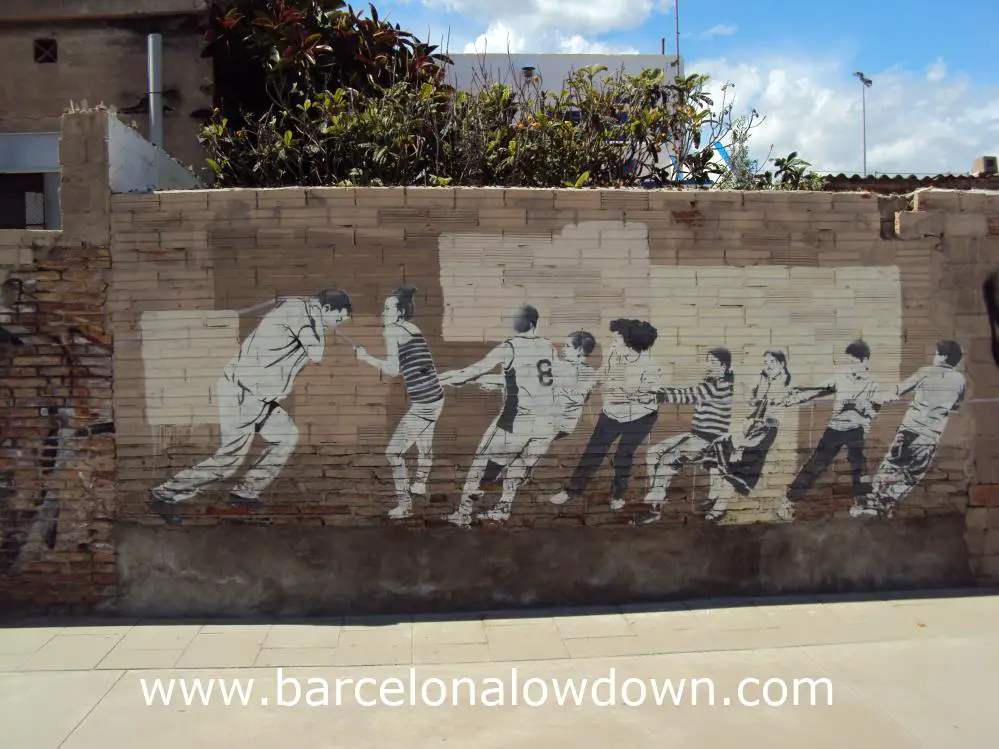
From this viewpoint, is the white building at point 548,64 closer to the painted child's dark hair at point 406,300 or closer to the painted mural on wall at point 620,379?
the painted mural on wall at point 620,379

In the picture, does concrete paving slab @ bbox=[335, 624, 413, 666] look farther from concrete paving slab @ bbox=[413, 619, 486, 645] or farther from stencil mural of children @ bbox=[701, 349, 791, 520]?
stencil mural of children @ bbox=[701, 349, 791, 520]

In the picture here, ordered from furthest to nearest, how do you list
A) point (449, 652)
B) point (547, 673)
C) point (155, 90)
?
point (155, 90) → point (449, 652) → point (547, 673)

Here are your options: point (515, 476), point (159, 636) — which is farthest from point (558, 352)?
point (159, 636)

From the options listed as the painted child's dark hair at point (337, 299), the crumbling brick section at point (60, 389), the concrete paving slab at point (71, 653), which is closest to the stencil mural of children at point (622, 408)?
the painted child's dark hair at point (337, 299)

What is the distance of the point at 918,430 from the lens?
6.36m

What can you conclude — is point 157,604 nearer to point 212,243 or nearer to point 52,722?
point 52,722

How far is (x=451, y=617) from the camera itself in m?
5.87

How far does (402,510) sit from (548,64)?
13913 millimetres

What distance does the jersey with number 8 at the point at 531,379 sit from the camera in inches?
235

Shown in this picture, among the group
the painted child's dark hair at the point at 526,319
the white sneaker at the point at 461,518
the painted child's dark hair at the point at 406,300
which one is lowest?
the white sneaker at the point at 461,518

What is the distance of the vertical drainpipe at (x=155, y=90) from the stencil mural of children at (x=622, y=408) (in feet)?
20.1

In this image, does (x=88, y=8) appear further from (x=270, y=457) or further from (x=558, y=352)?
(x=558, y=352)

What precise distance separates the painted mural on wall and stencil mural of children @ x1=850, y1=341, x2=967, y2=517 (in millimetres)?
12

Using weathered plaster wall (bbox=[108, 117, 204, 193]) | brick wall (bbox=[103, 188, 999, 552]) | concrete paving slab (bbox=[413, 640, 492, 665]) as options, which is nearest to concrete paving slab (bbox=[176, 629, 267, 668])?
brick wall (bbox=[103, 188, 999, 552])
